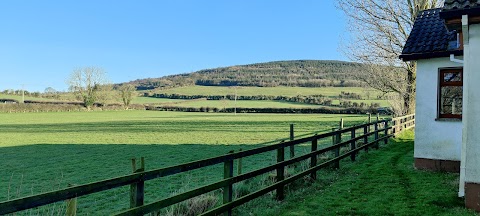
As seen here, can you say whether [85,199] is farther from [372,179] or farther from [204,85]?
[204,85]

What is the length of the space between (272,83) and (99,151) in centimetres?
9519

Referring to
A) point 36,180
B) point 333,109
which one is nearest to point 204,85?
point 333,109

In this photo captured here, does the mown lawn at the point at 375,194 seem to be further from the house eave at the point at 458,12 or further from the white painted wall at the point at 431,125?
the house eave at the point at 458,12

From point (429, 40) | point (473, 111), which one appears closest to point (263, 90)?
point (429, 40)

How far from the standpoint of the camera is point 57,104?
78.5 meters

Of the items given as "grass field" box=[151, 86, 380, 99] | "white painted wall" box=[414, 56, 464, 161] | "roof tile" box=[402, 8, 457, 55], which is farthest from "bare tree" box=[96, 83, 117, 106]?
"white painted wall" box=[414, 56, 464, 161]

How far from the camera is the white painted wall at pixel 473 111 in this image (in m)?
6.11

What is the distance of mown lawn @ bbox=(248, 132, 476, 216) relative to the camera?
637cm

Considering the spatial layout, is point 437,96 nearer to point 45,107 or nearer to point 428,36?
point 428,36

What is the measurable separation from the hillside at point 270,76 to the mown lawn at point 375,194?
297ft

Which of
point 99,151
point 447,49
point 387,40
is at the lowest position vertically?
point 99,151

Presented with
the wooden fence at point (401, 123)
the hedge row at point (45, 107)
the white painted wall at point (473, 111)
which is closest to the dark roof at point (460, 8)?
the white painted wall at point (473, 111)

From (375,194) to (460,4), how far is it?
3633 mm

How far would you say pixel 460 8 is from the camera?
236 inches
